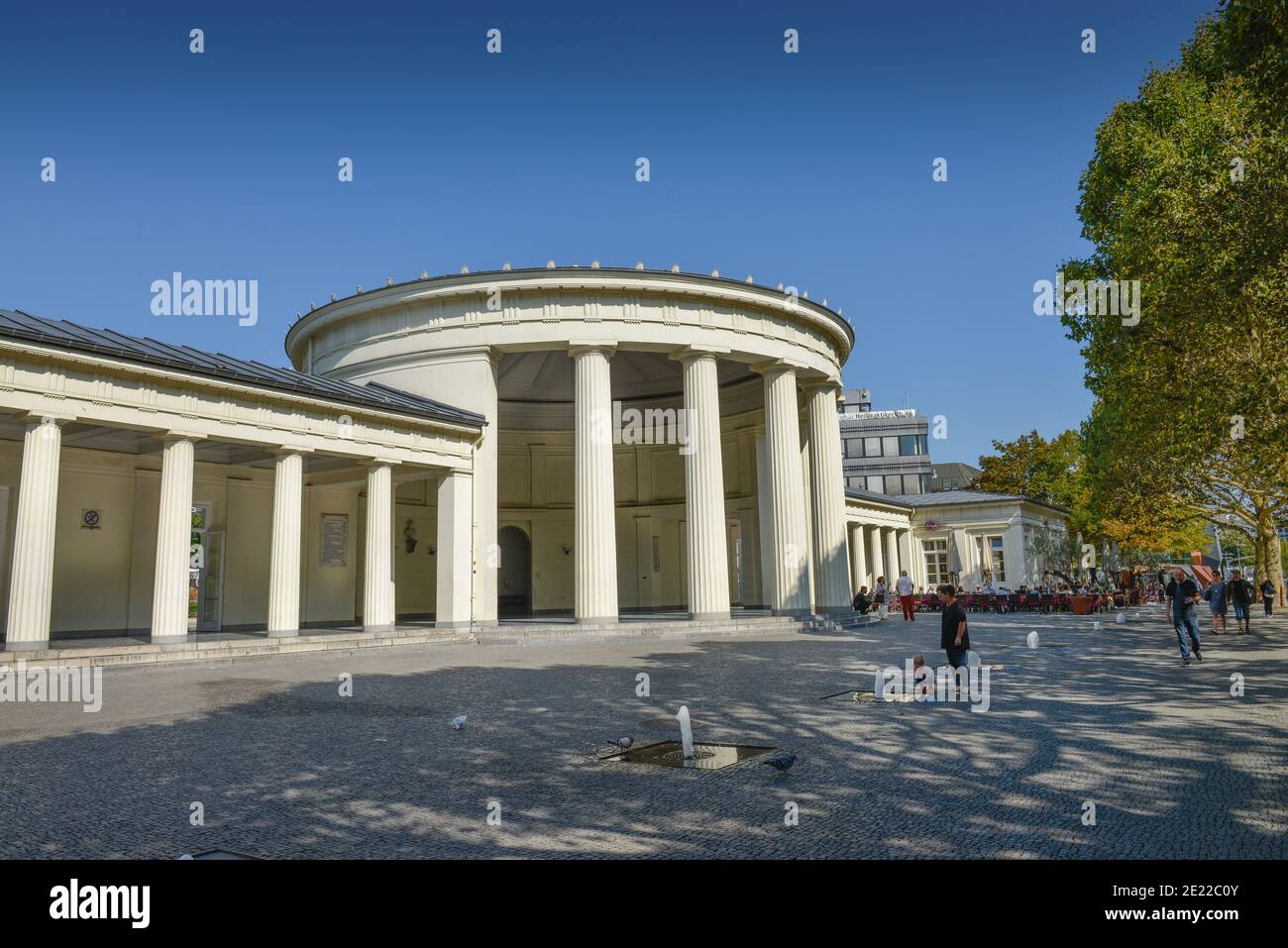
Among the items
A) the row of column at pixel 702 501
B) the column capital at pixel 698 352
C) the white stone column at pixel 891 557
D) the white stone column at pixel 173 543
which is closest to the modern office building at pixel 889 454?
the white stone column at pixel 891 557

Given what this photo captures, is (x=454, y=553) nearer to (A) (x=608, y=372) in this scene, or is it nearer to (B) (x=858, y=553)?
(A) (x=608, y=372)

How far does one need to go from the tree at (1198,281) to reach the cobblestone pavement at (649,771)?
6639mm

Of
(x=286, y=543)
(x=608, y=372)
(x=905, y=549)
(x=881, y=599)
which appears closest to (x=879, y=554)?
(x=905, y=549)

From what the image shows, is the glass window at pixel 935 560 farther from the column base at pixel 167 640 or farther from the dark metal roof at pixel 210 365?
the column base at pixel 167 640

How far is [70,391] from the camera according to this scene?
1675 centimetres

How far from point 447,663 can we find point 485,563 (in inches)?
312

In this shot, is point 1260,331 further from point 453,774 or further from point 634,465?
point 634,465

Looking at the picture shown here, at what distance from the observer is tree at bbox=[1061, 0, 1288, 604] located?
44.1 ft

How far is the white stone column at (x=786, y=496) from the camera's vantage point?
89.9 ft

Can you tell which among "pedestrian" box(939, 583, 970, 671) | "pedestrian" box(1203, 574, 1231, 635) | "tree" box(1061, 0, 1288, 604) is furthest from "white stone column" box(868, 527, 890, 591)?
"pedestrian" box(939, 583, 970, 671)

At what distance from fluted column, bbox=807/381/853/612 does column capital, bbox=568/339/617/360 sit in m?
9.35

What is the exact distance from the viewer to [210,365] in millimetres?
19203

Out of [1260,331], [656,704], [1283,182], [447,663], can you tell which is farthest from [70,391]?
[1260,331]

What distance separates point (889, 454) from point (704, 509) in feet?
196
